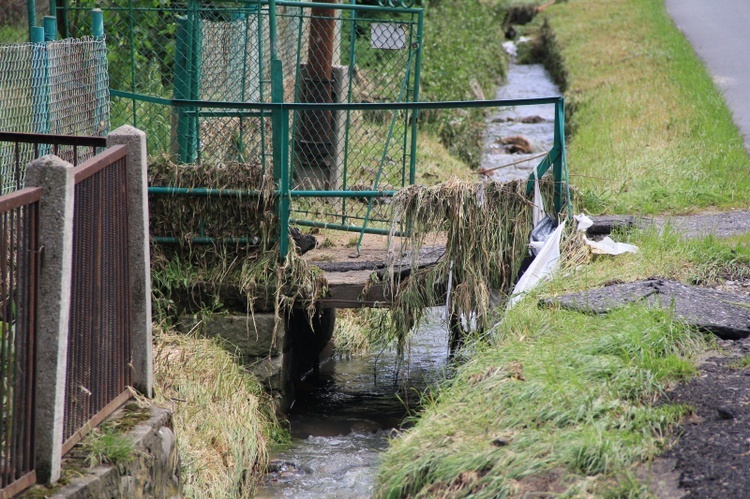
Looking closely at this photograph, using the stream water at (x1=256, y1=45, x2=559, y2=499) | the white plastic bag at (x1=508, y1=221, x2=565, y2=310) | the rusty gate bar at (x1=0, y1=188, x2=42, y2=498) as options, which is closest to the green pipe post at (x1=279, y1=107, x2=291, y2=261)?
the stream water at (x1=256, y1=45, x2=559, y2=499)

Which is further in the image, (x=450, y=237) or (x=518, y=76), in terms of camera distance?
(x=518, y=76)

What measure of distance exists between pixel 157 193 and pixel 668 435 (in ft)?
12.7

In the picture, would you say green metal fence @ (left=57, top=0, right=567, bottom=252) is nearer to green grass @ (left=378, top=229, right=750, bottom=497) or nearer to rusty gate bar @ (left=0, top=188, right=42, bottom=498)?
green grass @ (left=378, top=229, right=750, bottom=497)

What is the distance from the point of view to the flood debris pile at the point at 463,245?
612 cm

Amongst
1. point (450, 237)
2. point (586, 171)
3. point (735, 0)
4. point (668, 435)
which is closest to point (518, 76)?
point (735, 0)

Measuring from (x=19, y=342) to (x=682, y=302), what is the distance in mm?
3505

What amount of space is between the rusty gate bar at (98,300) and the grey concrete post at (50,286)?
0.23 meters

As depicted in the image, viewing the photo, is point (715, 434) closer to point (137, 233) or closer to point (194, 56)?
point (137, 233)

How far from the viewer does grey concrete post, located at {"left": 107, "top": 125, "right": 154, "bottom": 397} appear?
14.4ft

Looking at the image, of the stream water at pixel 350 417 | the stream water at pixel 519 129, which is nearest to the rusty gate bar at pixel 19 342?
the stream water at pixel 350 417

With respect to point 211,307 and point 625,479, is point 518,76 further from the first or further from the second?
point 625,479

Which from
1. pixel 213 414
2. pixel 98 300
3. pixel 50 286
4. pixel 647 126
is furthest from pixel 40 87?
pixel 647 126

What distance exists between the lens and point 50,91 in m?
6.36

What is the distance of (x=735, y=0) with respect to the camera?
23250 millimetres
